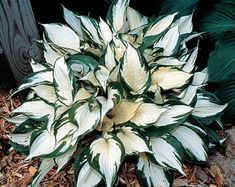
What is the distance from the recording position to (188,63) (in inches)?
72.1

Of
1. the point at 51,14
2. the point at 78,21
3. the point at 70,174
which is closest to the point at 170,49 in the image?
the point at 78,21

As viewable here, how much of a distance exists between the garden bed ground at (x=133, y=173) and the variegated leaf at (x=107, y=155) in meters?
0.24

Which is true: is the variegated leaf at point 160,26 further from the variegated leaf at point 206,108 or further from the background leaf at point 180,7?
the variegated leaf at point 206,108

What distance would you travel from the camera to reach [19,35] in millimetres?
1947

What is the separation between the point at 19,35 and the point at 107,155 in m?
0.69

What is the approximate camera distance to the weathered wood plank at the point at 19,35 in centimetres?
187

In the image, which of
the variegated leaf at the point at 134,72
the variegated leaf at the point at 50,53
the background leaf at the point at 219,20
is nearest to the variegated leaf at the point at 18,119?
the variegated leaf at the point at 50,53

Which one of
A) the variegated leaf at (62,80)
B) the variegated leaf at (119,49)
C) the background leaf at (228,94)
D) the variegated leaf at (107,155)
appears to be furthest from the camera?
the background leaf at (228,94)

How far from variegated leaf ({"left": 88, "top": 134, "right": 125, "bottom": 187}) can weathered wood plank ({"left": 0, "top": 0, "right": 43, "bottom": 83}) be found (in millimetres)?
591

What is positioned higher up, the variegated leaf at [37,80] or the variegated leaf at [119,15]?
the variegated leaf at [119,15]

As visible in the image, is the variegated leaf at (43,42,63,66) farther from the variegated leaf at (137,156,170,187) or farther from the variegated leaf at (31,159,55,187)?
the variegated leaf at (137,156,170,187)

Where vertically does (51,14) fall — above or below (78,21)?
below

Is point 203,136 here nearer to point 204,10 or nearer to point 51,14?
point 204,10

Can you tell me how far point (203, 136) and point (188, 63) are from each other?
11.7 inches
